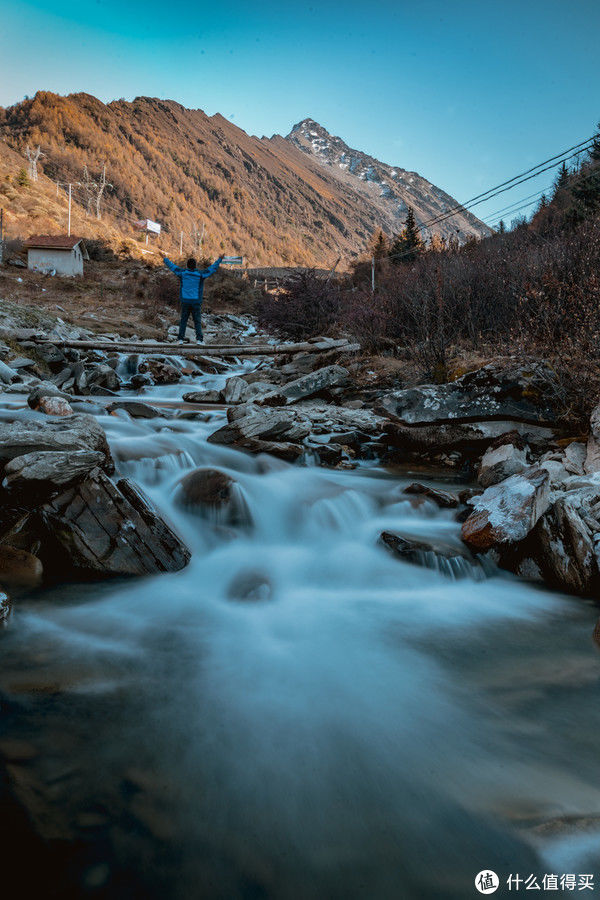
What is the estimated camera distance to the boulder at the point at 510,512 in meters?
4.02

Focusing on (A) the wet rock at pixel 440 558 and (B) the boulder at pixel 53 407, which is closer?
(A) the wet rock at pixel 440 558

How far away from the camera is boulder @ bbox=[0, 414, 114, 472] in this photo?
397 centimetres

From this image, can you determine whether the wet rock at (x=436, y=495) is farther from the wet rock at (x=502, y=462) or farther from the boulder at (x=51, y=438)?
the boulder at (x=51, y=438)

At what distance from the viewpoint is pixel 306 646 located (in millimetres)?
3199

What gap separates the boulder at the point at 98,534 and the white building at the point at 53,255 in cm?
3885

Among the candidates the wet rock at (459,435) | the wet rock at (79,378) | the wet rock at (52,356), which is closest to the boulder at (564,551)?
the wet rock at (459,435)

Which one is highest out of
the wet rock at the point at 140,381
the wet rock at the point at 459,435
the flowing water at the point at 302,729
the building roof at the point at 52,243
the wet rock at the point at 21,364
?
the building roof at the point at 52,243

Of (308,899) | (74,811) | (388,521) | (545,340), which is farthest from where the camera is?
(545,340)

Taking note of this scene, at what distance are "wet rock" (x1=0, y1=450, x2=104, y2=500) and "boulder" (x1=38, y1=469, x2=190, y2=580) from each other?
3.3 inches

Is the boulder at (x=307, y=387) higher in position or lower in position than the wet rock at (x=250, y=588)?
higher

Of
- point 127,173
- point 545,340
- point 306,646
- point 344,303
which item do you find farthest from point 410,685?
point 127,173

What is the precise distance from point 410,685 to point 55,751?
186cm

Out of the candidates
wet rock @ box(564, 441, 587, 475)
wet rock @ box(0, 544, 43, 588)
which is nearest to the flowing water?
wet rock @ box(0, 544, 43, 588)

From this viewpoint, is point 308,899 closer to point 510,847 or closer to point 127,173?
point 510,847
